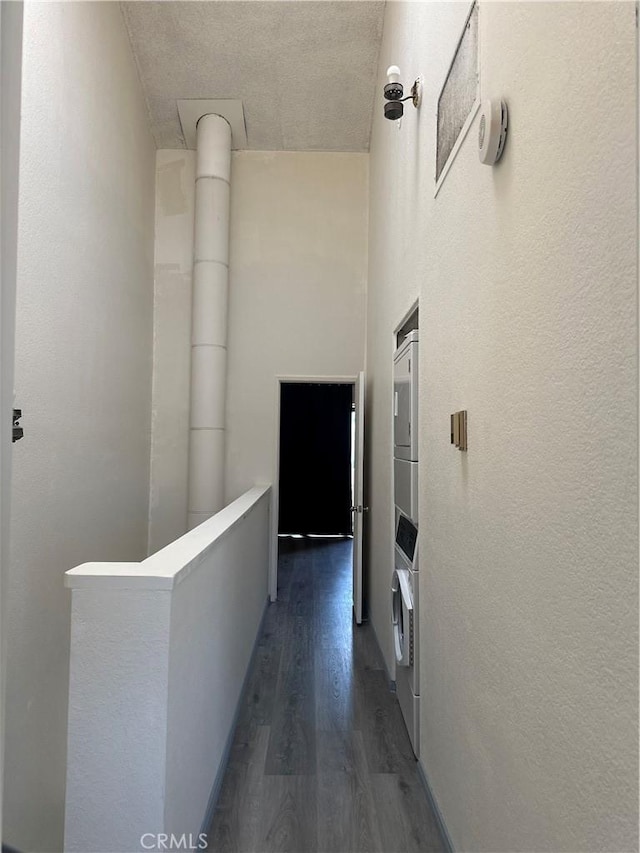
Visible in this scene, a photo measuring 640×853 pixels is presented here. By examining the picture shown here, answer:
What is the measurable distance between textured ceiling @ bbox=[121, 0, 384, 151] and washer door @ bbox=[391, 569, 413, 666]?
3975 millimetres

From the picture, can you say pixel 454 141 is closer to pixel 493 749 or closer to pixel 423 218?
pixel 423 218

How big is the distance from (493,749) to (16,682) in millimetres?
2096

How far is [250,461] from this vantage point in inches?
209

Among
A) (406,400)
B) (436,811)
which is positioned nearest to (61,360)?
(406,400)

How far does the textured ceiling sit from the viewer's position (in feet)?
13.0

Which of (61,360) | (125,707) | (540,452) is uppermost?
(61,360)

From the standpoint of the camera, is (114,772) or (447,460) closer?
(114,772)

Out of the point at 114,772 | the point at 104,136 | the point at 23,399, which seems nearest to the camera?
the point at 114,772

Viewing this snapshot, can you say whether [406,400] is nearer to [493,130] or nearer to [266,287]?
[493,130]

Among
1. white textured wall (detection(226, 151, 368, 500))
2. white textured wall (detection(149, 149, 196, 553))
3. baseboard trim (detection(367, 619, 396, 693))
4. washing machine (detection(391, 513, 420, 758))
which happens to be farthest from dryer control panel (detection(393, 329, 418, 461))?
white textured wall (detection(149, 149, 196, 553))

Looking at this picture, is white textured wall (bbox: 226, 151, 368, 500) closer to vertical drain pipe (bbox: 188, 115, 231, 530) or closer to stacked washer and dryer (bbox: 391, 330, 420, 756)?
vertical drain pipe (bbox: 188, 115, 231, 530)

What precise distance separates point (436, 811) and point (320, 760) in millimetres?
584

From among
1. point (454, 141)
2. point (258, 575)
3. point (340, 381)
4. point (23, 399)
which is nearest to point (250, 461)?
point (340, 381)

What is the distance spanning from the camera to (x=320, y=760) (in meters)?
2.41
